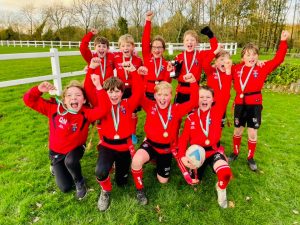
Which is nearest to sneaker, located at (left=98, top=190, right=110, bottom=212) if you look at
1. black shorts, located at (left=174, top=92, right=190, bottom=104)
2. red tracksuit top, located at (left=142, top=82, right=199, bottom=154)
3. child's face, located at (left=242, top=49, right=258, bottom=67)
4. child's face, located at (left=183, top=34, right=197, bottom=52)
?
red tracksuit top, located at (left=142, top=82, right=199, bottom=154)

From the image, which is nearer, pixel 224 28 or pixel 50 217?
pixel 50 217

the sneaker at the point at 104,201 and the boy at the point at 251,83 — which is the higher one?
the boy at the point at 251,83

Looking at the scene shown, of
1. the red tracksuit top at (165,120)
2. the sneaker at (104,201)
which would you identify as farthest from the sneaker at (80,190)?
the red tracksuit top at (165,120)

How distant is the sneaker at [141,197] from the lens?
3.65 metres

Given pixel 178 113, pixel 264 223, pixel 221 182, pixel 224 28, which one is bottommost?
pixel 264 223

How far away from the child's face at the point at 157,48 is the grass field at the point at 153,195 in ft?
7.10

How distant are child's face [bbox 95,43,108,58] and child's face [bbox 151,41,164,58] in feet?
2.97

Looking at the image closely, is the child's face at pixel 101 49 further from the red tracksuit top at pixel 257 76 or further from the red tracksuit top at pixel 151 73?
the red tracksuit top at pixel 257 76

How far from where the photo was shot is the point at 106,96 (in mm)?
3635

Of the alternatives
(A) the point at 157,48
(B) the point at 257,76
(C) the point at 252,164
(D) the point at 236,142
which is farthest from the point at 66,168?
(B) the point at 257,76

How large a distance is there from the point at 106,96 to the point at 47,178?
174 cm

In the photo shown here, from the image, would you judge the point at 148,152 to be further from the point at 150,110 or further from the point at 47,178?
the point at 47,178

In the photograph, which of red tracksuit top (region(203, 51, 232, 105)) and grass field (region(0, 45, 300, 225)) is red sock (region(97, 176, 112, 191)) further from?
red tracksuit top (region(203, 51, 232, 105))

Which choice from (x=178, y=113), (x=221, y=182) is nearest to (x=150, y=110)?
(x=178, y=113)
